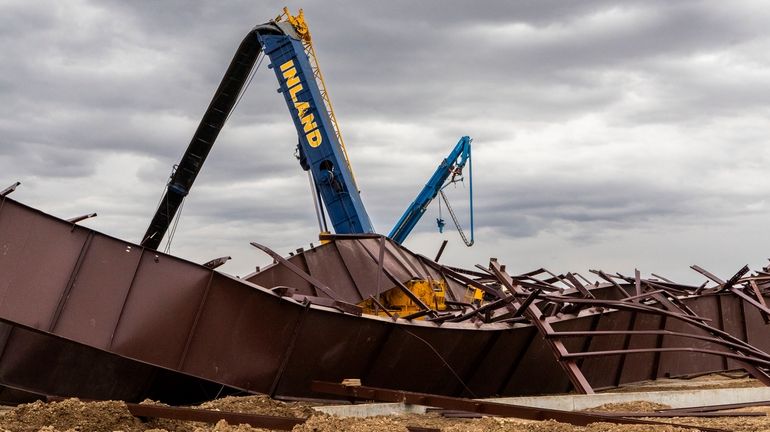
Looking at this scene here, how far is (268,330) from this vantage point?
10.7m

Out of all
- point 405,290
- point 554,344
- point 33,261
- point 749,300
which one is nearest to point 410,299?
point 405,290

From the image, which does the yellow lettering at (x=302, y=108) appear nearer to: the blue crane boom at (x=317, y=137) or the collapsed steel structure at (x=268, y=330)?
the blue crane boom at (x=317, y=137)

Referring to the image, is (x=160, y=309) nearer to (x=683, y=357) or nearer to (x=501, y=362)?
(x=501, y=362)

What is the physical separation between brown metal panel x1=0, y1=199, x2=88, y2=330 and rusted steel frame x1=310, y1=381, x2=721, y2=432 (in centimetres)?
325

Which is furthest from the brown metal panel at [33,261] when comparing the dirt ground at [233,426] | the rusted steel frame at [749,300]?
the rusted steel frame at [749,300]

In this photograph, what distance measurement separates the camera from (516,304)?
14.1 meters

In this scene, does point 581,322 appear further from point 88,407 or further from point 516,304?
point 88,407

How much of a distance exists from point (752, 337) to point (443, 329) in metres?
9.06

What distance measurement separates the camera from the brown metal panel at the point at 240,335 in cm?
1038

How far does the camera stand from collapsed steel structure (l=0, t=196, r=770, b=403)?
9.89 m

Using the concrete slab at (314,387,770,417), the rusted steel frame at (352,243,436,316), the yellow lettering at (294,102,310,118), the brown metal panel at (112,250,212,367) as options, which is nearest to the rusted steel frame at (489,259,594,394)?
the concrete slab at (314,387,770,417)

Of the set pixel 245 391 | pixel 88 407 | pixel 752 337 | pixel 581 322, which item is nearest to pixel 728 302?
pixel 752 337

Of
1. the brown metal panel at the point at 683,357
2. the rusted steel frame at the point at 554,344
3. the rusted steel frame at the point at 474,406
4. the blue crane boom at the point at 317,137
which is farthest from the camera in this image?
the blue crane boom at the point at 317,137

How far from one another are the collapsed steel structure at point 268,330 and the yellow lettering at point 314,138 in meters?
6.25
